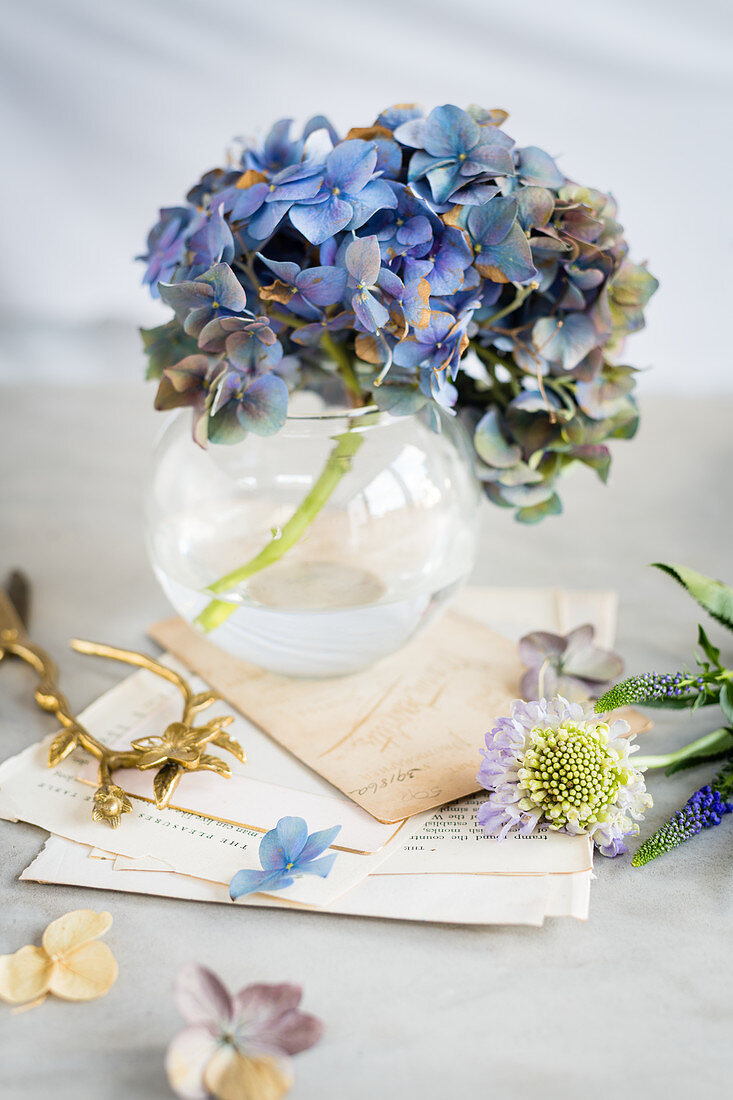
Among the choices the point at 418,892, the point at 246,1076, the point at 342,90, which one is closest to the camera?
the point at 246,1076

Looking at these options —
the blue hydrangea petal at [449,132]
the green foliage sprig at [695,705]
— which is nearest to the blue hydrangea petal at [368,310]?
the blue hydrangea petal at [449,132]

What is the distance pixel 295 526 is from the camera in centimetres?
66

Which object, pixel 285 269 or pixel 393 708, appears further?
pixel 393 708

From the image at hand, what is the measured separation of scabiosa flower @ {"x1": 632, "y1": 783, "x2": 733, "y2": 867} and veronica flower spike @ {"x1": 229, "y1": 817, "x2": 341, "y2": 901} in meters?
0.17

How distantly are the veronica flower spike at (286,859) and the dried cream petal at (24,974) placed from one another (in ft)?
0.32

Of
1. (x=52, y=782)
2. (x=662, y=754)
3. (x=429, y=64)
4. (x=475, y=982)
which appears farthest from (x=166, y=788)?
(x=429, y=64)

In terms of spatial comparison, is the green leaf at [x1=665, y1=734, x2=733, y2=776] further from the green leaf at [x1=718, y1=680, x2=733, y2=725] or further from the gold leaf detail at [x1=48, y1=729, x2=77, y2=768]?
the gold leaf detail at [x1=48, y1=729, x2=77, y2=768]

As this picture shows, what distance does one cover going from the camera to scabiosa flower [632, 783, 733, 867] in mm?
526

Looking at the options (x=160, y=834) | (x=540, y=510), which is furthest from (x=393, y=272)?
(x=160, y=834)

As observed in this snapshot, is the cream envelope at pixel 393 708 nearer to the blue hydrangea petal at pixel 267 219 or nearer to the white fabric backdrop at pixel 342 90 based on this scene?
the blue hydrangea petal at pixel 267 219

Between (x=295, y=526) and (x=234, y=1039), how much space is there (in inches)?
13.3

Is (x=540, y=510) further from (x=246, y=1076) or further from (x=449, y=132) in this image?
(x=246, y=1076)

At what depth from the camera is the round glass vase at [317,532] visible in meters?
0.64

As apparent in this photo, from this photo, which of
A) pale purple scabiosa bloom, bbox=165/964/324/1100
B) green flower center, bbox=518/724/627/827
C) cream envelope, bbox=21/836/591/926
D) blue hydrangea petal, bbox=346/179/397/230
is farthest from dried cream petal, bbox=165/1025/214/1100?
blue hydrangea petal, bbox=346/179/397/230
